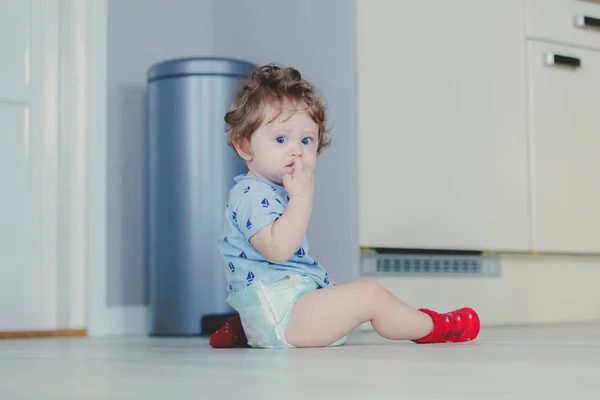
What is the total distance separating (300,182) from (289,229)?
0.31 feet

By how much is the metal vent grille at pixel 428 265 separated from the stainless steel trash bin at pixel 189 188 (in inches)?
15.4

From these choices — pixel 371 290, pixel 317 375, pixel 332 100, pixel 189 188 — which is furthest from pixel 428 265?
pixel 317 375

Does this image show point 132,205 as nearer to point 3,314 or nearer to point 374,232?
point 3,314

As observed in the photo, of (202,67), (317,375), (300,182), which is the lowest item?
(317,375)

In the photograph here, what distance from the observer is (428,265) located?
266cm

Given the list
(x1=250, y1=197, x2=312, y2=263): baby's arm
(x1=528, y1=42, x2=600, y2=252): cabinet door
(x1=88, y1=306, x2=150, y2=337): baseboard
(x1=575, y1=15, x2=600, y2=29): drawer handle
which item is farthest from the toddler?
→ (x1=575, y1=15, x2=600, y2=29): drawer handle

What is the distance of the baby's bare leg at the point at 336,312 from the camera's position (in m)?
1.65

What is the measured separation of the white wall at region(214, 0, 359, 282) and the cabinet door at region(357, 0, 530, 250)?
0.03 metres

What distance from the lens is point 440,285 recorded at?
265 cm

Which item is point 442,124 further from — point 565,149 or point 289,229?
point 289,229

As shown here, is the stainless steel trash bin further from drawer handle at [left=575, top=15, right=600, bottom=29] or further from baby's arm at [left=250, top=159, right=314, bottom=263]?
drawer handle at [left=575, top=15, right=600, bottom=29]

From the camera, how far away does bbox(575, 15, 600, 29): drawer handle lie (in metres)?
2.99

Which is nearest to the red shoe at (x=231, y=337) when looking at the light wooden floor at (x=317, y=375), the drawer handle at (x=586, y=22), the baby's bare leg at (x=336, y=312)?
the baby's bare leg at (x=336, y=312)

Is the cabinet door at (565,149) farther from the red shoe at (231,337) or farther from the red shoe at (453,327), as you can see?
the red shoe at (231,337)
